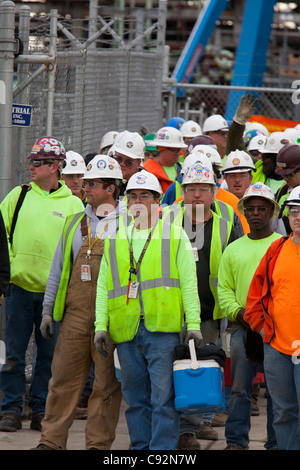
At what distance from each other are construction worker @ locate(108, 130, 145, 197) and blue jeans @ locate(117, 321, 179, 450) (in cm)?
274

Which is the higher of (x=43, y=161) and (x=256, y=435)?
(x=43, y=161)

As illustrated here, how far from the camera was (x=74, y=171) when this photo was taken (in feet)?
30.9

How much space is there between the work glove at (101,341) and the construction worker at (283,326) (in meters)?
1.05

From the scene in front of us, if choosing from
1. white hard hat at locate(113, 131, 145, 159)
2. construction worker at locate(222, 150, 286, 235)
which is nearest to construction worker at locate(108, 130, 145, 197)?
white hard hat at locate(113, 131, 145, 159)

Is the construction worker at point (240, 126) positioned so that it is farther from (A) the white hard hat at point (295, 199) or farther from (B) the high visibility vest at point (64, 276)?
(A) the white hard hat at point (295, 199)

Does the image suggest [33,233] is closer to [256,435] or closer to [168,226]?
[168,226]

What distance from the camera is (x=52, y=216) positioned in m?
7.74

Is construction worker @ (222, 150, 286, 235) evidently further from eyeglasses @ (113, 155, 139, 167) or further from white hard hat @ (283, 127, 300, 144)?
white hard hat @ (283, 127, 300, 144)

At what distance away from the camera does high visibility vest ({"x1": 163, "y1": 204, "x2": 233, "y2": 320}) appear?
289 inches

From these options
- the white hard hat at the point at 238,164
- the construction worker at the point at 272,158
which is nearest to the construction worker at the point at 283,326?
the white hard hat at the point at 238,164

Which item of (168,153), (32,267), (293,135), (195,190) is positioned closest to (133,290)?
(195,190)

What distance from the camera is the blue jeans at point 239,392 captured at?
7.05 meters

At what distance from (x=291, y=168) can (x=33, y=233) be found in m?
2.25
